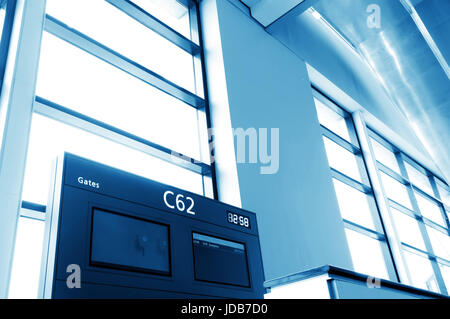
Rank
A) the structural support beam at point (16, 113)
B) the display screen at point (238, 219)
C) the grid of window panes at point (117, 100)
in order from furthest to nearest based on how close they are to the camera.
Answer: the grid of window panes at point (117, 100), the structural support beam at point (16, 113), the display screen at point (238, 219)

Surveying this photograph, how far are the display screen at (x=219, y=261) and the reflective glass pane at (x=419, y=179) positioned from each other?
6218 millimetres

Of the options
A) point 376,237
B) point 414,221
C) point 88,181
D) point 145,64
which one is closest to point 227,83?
point 145,64

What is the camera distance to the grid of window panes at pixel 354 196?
4.36 m

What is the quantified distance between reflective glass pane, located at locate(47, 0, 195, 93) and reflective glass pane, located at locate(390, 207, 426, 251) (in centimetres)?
362

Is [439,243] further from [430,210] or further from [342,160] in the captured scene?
[342,160]

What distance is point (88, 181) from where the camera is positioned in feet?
3.39

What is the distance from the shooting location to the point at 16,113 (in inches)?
74.1

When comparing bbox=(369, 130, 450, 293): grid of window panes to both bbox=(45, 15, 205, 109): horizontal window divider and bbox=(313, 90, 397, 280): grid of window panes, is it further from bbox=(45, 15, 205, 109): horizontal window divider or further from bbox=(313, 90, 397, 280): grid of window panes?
bbox=(45, 15, 205, 109): horizontal window divider

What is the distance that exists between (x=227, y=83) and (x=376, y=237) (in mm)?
2664

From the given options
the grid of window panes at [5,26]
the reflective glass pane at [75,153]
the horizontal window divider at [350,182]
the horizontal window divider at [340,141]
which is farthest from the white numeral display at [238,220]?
the horizontal window divider at [340,141]

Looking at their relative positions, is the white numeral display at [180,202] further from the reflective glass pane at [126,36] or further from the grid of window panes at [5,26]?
the reflective glass pane at [126,36]

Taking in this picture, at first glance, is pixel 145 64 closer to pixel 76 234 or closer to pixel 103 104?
pixel 103 104

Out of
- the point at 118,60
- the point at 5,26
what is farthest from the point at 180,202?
the point at 118,60

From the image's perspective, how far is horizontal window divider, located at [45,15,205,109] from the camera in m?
2.45
